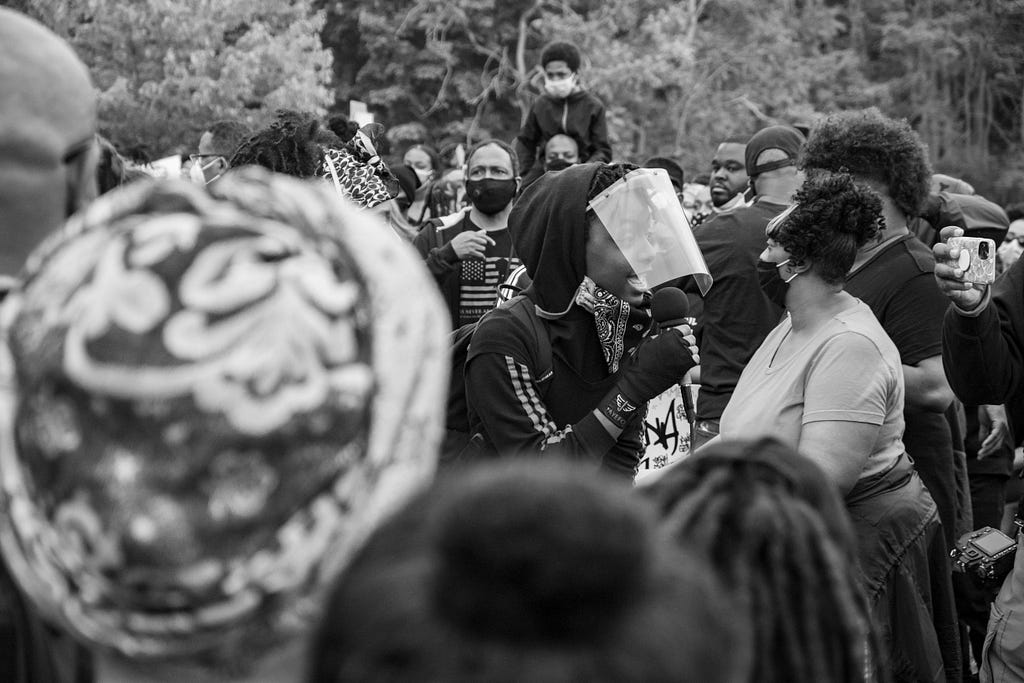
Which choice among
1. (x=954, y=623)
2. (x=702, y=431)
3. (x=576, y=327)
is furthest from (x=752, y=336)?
(x=576, y=327)

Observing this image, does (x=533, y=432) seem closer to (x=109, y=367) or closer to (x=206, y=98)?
(x=109, y=367)

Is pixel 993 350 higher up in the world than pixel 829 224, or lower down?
lower down

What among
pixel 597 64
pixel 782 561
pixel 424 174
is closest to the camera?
pixel 782 561

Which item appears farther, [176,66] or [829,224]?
[176,66]

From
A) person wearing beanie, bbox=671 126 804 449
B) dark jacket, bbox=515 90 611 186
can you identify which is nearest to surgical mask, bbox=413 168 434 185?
dark jacket, bbox=515 90 611 186

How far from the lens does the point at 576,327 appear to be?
382cm

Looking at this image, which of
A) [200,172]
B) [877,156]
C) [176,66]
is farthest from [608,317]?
[176,66]

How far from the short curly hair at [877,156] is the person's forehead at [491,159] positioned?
2030 millimetres

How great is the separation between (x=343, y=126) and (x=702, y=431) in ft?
7.40

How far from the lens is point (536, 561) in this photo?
2.74 feet

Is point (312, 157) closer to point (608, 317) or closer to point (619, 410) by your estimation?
point (608, 317)

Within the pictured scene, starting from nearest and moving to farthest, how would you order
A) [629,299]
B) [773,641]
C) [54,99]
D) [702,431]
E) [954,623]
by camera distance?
[773,641] → [54,99] → [629,299] → [954,623] → [702,431]

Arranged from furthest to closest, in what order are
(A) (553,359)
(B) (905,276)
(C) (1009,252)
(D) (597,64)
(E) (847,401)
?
(D) (597,64), (C) (1009,252), (B) (905,276), (A) (553,359), (E) (847,401)

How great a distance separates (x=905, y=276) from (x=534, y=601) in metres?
4.19
